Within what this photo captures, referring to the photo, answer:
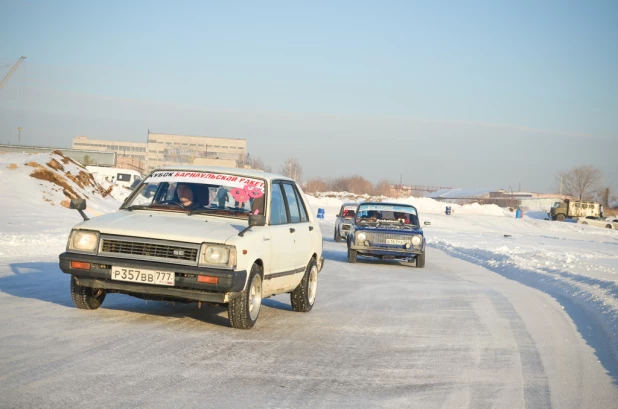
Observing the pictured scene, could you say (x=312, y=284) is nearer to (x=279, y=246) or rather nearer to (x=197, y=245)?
(x=279, y=246)

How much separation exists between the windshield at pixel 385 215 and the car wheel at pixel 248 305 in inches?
487

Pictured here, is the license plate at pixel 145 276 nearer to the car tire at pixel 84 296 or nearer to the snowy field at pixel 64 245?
the car tire at pixel 84 296

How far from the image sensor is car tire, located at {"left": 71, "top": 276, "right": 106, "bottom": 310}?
8023 mm

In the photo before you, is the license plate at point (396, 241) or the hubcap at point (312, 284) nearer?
the hubcap at point (312, 284)

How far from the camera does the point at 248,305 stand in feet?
25.4

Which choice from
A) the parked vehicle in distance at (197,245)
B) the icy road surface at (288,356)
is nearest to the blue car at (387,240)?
the icy road surface at (288,356)

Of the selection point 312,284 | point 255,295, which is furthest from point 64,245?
point 255,295

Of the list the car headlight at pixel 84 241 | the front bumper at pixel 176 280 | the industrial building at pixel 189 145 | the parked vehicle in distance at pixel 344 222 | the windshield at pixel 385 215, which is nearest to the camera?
the front bumper at pixel 176 280

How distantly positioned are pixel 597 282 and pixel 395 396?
10.1m

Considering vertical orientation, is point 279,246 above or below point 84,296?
above

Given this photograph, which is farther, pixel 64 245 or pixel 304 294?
pixel 64 245

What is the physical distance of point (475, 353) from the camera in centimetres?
749

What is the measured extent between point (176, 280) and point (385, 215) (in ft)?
44.8

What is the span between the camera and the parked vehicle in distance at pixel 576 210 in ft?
263
